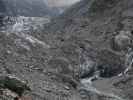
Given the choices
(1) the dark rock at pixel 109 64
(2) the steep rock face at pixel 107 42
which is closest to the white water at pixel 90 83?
(2) the steep rock face at pixel 107 42

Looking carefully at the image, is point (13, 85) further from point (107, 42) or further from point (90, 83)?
point (107, 42)

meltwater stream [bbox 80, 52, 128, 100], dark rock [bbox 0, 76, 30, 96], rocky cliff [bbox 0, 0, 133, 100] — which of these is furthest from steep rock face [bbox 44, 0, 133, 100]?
dark rock [bbox 0, 76, 30, 96]

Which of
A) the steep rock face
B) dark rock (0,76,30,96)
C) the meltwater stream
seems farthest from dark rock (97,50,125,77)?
dark rock (0,76,30,96)

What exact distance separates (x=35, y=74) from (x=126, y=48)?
14216mm

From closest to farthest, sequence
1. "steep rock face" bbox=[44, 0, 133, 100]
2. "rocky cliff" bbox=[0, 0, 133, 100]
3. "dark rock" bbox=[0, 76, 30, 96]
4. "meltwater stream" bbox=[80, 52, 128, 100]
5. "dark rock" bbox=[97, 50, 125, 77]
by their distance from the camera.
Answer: "dark rock" bbox=[0, 76, 30, 96]
"rocky cliff" bbox=[0, 0, 133, 100]
"meltwater stream" bbox=[80, 52, 128, 100]
"steep rock face" bbox=[44, 0, 133, 100]
"dark rock" bbox=[97, 50, 125, 77]

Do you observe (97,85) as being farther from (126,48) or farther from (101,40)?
(101,40)

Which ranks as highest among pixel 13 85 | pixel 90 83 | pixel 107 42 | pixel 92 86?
pixel 107 42

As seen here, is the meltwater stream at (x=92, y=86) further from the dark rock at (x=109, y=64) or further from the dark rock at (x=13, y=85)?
the dark rock at (x=13, y=85)

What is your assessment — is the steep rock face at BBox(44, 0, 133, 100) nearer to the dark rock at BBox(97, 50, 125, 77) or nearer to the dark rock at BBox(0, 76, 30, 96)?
the dark rock at BBox(97, 50, 125, 77)

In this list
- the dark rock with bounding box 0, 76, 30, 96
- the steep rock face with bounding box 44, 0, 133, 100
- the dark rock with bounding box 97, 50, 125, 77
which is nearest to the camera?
the dark rock with bounding box 0, 76, 30, 96

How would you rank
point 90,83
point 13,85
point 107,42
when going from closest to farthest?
1. point 13,85
2. point 90,83
3. point 107,42

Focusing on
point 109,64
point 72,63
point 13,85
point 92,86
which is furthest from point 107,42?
point 13,85

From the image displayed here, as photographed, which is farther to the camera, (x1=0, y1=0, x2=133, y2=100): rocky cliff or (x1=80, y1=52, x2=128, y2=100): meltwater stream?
(x1=80, y1=52, x2=128, y2=100): meltwater stream

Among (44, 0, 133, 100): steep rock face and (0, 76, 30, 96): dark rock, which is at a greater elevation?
(44, 0, 133, 100): steep rock face
